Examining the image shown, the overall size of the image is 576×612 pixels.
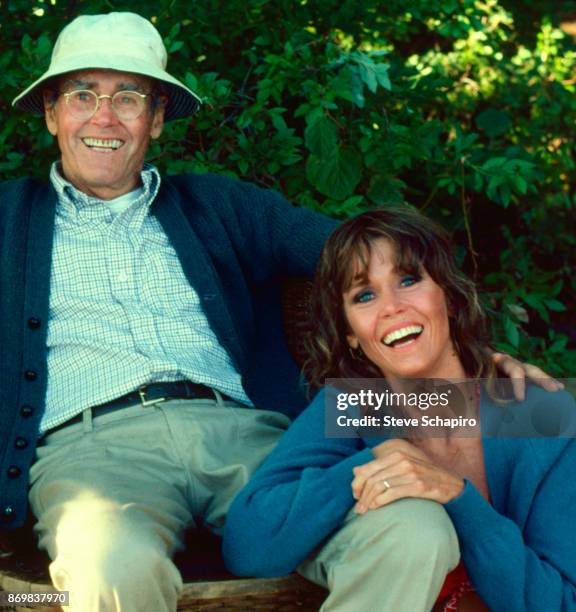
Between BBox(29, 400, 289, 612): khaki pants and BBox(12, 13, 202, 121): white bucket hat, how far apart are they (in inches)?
40.5

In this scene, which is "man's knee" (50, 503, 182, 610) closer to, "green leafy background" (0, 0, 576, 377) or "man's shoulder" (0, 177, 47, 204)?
"man's shoulder" (0, 177, 47, 204)

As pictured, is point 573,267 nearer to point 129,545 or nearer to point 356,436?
point 356,436

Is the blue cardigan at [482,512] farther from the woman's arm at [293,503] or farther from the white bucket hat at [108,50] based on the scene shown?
the white bucket hat at [108,50]

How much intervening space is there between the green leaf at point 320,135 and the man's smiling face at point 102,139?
0.71 meters

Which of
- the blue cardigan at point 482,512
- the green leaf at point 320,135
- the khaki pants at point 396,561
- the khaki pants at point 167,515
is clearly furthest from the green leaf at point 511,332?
the khaki pants at point 396,561

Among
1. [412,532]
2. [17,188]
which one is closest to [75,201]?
[17,188]

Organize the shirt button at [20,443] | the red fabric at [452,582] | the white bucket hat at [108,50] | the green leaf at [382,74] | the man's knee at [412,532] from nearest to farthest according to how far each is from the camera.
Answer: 1. the man's knee at [412,532]
2. the red fabric at [452,582]
3. the shirt button at [20,443]
4. the white bucket hat at [108,50]
5. the green leaf at [382,74]

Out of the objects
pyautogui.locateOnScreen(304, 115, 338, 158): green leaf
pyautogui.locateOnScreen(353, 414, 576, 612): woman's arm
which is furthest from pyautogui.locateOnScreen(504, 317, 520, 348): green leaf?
pyautogui.locateOnScreen(353, 414, 576, 612): woman's arm

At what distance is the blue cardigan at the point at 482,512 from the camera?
2260mm

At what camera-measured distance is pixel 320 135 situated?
12.6ft

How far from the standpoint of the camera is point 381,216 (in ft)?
8.77

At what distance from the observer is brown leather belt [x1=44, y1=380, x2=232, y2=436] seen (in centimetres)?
295

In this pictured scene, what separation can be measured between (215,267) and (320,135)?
0.77 meters

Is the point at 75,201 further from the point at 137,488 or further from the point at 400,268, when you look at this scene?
the point at 400,268
